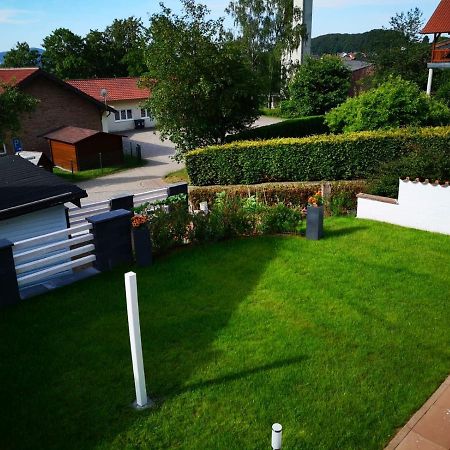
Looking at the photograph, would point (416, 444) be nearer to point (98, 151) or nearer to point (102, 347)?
point (102, 347)

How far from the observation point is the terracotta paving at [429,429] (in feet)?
14.8

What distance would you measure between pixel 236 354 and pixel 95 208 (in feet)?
23.5

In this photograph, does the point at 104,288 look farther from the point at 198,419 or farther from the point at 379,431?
the point at 379,431

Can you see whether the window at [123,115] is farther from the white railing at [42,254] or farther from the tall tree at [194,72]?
the white railing at [42,254]

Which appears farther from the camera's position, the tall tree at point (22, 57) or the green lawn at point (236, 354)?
the tall tree at point (22, 57)

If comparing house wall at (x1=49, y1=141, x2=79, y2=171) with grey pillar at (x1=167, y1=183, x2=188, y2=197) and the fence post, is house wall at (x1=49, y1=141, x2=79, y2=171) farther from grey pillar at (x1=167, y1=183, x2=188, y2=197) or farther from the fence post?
the fence post

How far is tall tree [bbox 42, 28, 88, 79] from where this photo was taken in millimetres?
54156

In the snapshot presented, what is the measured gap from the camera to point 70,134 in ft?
88.1

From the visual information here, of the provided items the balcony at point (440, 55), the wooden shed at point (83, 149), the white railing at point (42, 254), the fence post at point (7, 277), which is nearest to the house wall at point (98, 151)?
the wooden shed at point (83, 149)

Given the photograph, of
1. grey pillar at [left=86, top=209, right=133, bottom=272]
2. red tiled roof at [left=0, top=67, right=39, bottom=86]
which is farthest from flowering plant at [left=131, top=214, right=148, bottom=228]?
red tiled roof at [left=0, top=67, right=39, bottom=86]

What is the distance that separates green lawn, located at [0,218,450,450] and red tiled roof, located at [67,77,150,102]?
32810 millimetres

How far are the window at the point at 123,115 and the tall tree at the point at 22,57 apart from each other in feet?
99.7

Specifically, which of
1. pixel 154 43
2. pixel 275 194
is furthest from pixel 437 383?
pixel 154 43

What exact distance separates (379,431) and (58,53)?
59049 mm
